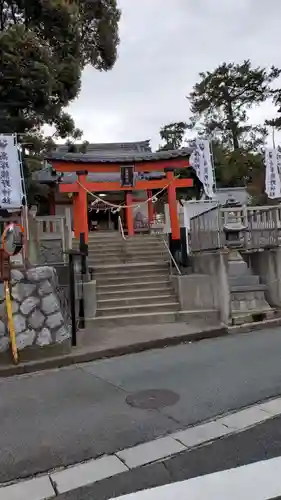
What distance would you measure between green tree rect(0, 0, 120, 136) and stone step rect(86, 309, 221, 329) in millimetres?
6431

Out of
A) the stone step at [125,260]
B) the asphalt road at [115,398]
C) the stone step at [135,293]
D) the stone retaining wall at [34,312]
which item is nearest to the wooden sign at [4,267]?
the stone retaining wall at [34,312]

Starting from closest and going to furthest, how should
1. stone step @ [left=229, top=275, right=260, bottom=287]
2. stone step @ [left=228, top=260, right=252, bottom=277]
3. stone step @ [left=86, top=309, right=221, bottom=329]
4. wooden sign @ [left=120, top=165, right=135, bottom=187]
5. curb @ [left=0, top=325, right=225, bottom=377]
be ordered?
1. curb @ [left=0, top=325, right=225, bottom=377]
2. stone step @ [left=86, top=309, right=221, bottom=329]
3. stone step @ [left=229, top=275, right=260, bottom=287]
4. stone step @ [left=228, top=260, right=252, bottom=277]
5. wooden sign @ [left=120, top=165, right=135, bottom=187]

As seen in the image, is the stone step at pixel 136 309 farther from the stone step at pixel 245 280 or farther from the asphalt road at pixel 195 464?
the asphalt road at pixel 195 464

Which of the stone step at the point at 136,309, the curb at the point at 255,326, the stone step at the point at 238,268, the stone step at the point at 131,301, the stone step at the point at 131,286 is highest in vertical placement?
the stone step at the point at 238,268

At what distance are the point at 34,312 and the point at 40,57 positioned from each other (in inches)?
298

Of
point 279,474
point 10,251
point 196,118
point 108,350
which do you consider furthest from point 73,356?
point 196,118

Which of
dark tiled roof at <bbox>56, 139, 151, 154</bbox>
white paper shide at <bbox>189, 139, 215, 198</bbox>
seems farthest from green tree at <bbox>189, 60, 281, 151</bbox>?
white paper shide at <bbox>189, 139, 215, 198</bbox>

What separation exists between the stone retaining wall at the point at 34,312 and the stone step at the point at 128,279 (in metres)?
4.46

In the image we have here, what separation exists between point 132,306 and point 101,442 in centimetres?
641

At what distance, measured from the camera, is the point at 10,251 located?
6480 millimetres

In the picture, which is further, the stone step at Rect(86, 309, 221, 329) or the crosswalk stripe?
the stone step at Rect(86, 309, 221, 329)

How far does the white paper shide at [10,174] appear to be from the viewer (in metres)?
9.44

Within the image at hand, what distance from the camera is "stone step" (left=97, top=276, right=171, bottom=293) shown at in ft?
36.4

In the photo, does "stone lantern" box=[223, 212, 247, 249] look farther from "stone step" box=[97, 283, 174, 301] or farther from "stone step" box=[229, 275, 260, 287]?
"stone step" box=[97, 283, 174, 301]
